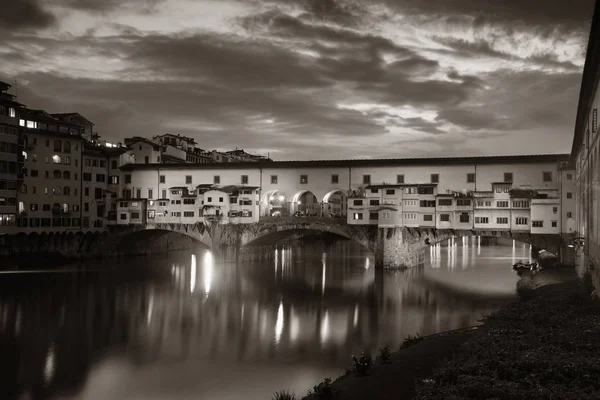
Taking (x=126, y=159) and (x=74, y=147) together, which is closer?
(x=74, y=147)

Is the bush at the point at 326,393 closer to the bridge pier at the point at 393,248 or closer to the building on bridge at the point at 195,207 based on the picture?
the bridge pier at the point at 393,248

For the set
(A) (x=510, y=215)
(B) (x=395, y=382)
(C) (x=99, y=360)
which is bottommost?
(C) (x=99, y=360)

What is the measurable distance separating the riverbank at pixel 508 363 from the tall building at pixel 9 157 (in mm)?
45927

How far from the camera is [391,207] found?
4981 cm

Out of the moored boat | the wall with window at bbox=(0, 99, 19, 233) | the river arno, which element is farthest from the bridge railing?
the wall with window at bbox=(0, 99, 19, 233)

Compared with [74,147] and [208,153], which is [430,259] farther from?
[208,153]

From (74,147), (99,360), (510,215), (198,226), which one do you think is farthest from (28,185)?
(510,215)

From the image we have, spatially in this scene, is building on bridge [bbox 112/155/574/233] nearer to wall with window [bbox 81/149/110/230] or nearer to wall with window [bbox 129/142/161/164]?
wall with window [bbox 81/149/110/230]

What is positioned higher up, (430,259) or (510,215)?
(510,215)

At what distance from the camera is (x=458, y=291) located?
40.3 m

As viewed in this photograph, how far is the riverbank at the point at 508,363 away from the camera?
37.6 feet

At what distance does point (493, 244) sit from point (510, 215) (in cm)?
5206

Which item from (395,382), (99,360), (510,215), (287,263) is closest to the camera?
(395,382)

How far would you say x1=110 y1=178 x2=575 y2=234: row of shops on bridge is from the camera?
45.4 meters
